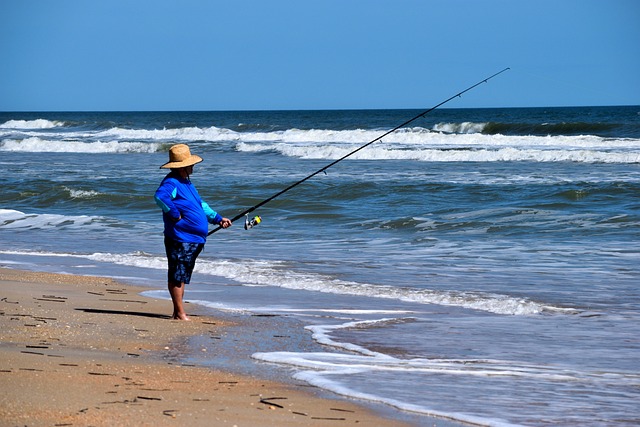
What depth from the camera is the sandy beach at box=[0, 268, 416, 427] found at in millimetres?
3459

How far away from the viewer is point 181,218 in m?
5.88

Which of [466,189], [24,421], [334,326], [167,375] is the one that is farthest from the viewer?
[466,189]

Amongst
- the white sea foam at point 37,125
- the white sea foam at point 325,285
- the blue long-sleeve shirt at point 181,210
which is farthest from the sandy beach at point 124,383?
the white sea foam at point 37,125

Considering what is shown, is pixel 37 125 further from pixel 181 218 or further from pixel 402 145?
pixel 181 218

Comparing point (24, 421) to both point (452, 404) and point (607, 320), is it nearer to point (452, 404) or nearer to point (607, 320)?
point (452, 404)

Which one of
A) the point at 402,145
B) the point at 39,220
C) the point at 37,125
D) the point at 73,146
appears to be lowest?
the point at 39,220

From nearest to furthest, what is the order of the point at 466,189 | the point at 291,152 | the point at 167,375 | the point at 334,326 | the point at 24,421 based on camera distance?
the point at 24,421
the point at 167,375
the point at 334,326
the point at 466,189
the point at 291,152

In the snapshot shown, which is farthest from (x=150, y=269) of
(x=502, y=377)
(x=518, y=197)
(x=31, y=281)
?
(x=518, y=197)

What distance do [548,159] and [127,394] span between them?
71.8 feet

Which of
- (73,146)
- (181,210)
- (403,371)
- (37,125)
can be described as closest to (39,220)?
(181,210)

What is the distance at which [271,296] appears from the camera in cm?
709

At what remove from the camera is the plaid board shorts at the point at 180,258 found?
234 inches

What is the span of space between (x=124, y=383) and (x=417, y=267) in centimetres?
486

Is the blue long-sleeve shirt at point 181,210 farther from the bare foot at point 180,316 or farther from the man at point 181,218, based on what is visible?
the bare foot at point 180,316
